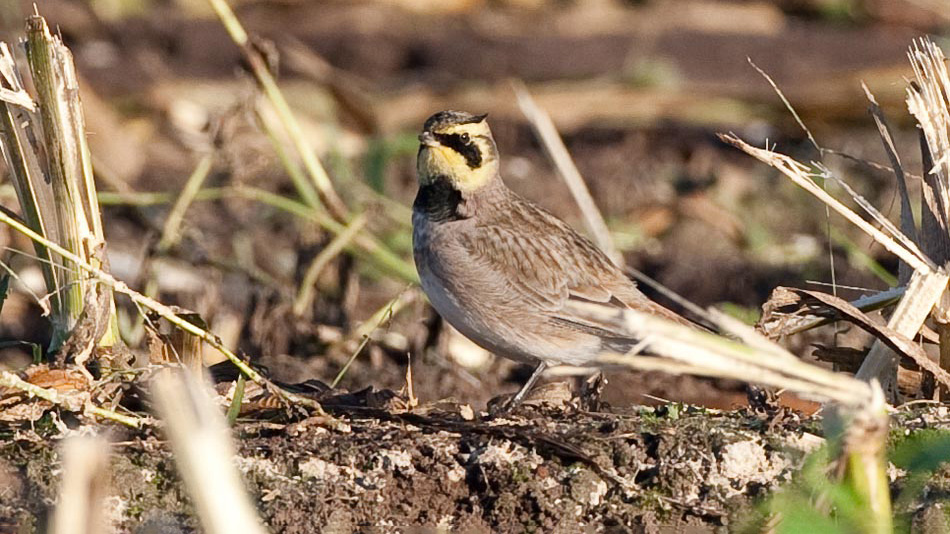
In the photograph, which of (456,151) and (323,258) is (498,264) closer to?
(456,151)

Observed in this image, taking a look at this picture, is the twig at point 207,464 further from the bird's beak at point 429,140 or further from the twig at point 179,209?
the twig at point 179,209

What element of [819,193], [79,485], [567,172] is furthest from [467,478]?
[567,172]

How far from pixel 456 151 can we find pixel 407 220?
92.4 inches

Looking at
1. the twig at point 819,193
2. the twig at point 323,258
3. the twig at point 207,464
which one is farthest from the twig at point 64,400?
the twig at point 323,258

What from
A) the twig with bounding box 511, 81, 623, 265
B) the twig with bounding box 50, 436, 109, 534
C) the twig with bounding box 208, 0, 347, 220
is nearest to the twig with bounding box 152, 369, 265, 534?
the twig with bounding box 50, 436, 109, 534

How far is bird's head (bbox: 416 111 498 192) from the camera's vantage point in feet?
18.9

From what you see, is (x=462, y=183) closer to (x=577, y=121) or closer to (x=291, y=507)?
(x=291, y=507)

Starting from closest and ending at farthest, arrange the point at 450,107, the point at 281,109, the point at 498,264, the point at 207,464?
the point at 207,464 → the point at 498,264 → the point at 281,109 → the point at 450,107

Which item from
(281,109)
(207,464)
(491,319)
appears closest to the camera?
(207,464)

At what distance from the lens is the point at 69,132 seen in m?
4.72

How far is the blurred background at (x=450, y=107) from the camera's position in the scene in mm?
6992

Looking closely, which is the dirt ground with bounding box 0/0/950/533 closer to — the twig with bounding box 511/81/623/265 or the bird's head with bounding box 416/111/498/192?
the twig with bounding box 511/81/623/265

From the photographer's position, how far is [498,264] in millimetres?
5695

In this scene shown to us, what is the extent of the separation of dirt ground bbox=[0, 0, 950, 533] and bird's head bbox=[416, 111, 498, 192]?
883 mm
